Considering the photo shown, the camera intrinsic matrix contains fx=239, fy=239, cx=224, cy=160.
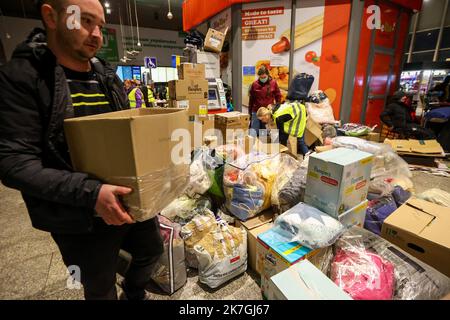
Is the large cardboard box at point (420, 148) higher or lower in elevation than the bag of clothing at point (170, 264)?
higher

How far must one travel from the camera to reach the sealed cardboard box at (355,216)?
1.44 m

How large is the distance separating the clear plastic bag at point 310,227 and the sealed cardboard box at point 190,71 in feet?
9.53

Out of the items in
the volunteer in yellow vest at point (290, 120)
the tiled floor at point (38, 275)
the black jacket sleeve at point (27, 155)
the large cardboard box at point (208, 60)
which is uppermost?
the large cardboard box at point (208, 60)

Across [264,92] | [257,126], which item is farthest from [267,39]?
[257,126]

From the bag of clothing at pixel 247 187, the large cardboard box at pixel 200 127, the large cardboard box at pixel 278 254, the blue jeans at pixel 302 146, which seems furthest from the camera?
the large cardboard box at pixel 200 127

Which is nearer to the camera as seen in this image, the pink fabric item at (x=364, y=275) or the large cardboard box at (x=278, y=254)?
the pink fabric item at (x=364, y=275)

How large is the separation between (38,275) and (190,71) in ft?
9.94

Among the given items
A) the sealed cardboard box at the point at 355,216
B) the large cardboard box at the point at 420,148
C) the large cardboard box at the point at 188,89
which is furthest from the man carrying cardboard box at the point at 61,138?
the large cardboard box at the point at 420,148

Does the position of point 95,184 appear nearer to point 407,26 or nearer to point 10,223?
point 10,223

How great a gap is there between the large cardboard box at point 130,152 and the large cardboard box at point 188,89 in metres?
2.98

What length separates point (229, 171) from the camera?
1741 millimetres

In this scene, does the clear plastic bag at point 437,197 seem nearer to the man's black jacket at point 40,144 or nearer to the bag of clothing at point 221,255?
the bag of clothing at point 221,255

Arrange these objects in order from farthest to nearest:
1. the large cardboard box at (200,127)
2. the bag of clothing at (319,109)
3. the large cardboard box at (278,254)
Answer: the bag of clothing at (319,109), the large cardboard box at (200,127), the large cardboard box at (278,254)
